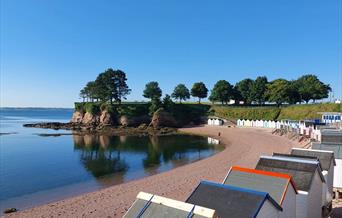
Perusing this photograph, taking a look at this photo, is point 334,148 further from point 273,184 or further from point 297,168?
point 273,184

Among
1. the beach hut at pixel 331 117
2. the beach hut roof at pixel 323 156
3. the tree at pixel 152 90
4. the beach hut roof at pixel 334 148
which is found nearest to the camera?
the beach hut roof at pixel 323 156

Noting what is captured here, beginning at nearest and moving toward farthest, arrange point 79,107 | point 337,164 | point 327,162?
1. point 327,162
2. point 337,164
3. point 79,107

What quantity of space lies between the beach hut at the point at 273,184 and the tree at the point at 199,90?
90306mm

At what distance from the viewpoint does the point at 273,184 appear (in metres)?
8.40

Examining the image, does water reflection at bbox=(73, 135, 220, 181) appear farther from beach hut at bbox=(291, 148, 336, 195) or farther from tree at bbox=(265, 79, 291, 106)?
tree at bbox=(265, 79, 291, 106)

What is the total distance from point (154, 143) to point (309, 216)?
39.4m

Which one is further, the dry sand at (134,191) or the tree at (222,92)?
the tree at (222,92)

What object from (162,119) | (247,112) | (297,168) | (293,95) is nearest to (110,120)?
(162,119)

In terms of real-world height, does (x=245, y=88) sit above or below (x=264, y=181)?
above

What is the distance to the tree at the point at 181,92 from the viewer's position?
99938 millimetres

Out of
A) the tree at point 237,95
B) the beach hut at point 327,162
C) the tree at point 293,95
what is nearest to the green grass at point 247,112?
the tree at point 293,95

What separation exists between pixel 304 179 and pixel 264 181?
2343mm

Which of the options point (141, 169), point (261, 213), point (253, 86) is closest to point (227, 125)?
point (253, 86)

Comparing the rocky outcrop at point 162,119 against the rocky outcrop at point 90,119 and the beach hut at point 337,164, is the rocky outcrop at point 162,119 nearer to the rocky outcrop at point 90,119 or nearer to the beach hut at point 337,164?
the rocky outcrop at point 90,119
